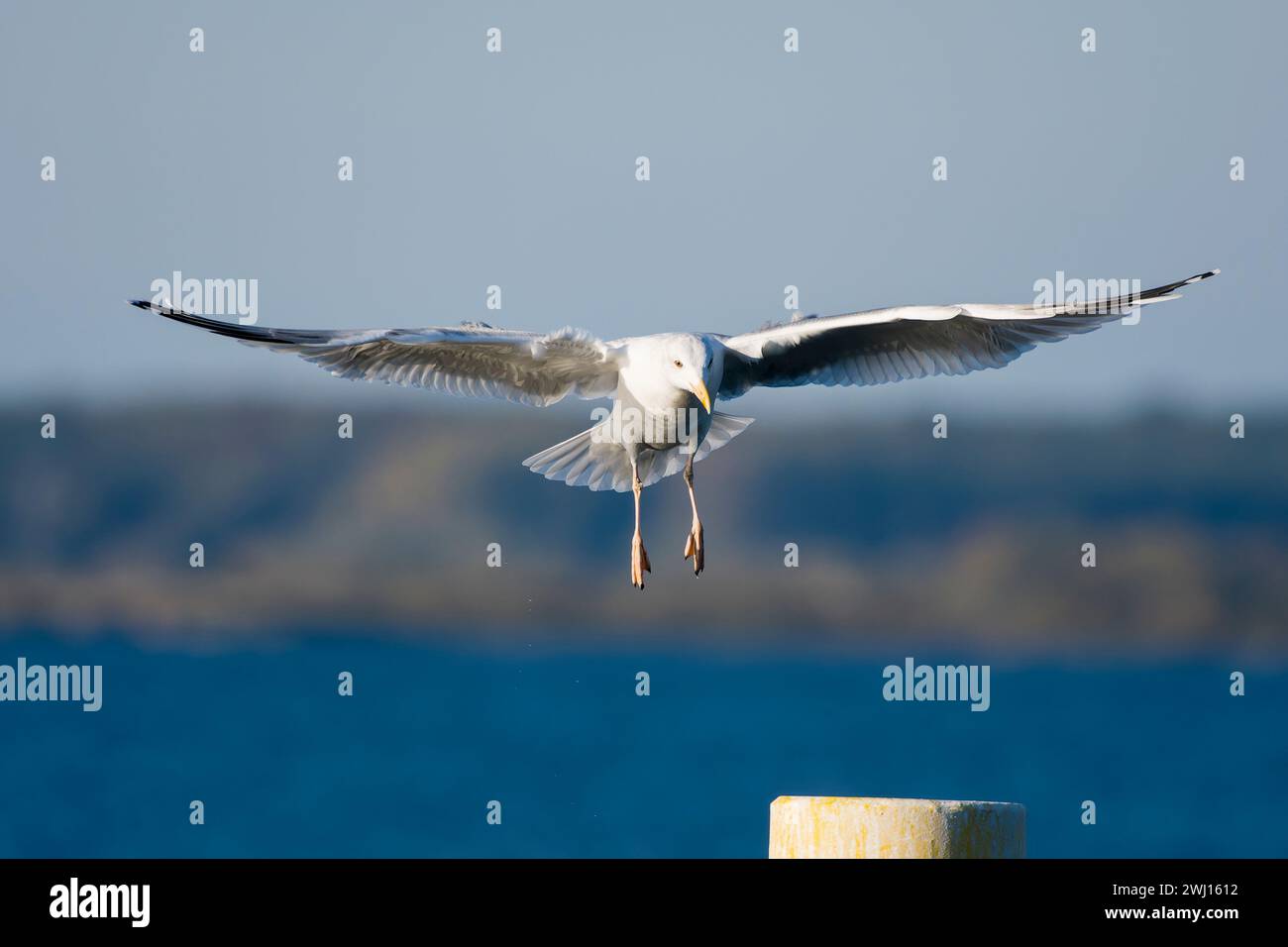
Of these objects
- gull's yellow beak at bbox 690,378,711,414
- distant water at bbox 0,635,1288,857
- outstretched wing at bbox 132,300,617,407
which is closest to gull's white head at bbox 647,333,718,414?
gull's yellow beak at bbox 690,378,711,414

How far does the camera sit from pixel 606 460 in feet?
31.6

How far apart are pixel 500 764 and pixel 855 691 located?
11719mm

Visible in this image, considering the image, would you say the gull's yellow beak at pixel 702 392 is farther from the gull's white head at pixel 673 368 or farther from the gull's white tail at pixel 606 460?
the gull's white tail at pixel 606 460

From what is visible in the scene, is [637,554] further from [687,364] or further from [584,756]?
[584,756]

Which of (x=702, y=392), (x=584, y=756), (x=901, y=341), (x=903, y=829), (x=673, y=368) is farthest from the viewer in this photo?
(x=584, y=756)

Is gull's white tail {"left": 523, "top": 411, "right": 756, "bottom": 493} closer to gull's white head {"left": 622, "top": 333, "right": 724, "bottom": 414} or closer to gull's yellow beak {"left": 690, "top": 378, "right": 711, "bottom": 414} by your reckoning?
gull's white head {"left": 622, "top": 333, "right": 724, "bottom": 414}

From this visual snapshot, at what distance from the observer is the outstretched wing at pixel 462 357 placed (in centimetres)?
818

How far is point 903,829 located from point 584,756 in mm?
24892

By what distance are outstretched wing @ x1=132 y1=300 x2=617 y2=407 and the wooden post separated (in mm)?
3775

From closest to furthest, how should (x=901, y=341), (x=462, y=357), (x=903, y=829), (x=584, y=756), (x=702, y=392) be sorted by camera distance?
(x=903, y=829) < (x=702, y=392) < (x=462, y=357) < (x=901, y=341) < (x=584, y=756)

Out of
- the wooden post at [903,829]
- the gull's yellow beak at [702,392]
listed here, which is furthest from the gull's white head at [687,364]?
the wooden post at [903,829]

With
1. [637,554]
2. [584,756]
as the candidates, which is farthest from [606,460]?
[584,756]

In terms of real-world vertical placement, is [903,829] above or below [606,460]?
below
